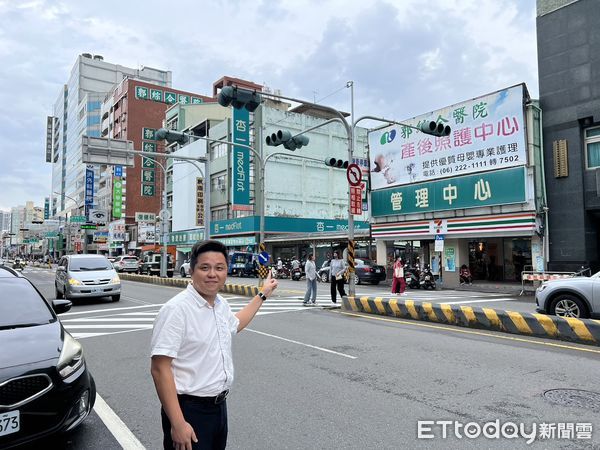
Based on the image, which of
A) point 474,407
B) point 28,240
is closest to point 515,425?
point 474,407

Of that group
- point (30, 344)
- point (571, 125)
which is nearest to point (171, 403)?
point (30, 344)

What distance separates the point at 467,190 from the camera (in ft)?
76.4

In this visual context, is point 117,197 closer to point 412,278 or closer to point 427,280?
point 412,278

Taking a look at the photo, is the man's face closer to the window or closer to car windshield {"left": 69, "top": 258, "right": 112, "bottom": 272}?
car windshield {"left": 69, "top": 258, "right": 112, "bottom": 272}

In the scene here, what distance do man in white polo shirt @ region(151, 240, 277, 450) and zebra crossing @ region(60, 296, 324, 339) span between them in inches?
314

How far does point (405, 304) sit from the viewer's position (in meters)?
11.9

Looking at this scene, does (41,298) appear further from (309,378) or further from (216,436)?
(216,436)

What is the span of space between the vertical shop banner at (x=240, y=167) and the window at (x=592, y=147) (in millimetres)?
29242

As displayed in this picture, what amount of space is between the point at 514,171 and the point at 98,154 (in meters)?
18.8

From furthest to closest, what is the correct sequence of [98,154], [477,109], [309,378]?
[477,109] → [98,154] → [309,378]

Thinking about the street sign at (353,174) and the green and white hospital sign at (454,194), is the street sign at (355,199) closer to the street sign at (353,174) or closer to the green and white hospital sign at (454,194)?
the street sign at (353,174)

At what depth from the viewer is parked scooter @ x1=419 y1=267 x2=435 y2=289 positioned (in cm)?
2236

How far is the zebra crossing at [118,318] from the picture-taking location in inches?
399

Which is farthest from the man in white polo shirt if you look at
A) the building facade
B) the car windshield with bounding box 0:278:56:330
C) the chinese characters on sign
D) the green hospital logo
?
the chinese characters on sign
